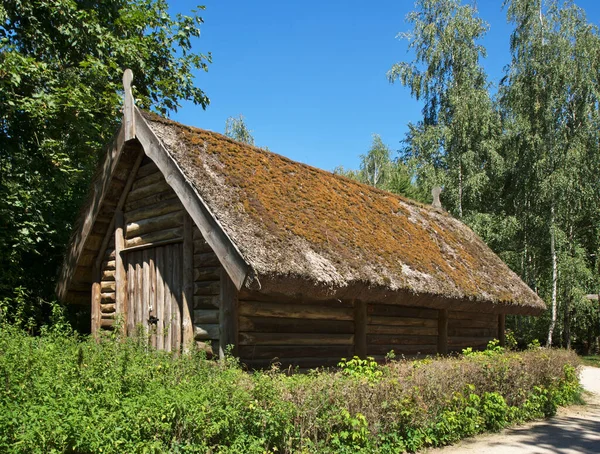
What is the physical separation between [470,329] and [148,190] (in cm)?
813

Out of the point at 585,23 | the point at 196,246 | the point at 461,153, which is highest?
the point at 585,23

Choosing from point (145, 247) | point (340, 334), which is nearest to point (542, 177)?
point (340, 334)

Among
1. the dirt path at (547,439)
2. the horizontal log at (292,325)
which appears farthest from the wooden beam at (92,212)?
the dirt path at (547,439)

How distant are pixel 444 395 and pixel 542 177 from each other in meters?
16.8

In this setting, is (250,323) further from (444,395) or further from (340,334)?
(444,395)

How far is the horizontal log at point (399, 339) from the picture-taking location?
10016 millimetres

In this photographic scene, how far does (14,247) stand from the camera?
10.7 m

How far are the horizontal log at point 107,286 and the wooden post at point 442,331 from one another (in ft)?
21.5

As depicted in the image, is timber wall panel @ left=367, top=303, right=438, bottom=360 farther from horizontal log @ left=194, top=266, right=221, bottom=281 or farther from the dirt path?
horizontal log @ left=194, top=266, right=221, bottom=281

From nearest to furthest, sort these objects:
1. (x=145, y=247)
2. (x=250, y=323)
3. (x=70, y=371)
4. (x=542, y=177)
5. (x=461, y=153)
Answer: (x=70, y=371) < (x=250, y=323) < (x=145, y=247) < (x=542, y=177) < (x=461, y=153)

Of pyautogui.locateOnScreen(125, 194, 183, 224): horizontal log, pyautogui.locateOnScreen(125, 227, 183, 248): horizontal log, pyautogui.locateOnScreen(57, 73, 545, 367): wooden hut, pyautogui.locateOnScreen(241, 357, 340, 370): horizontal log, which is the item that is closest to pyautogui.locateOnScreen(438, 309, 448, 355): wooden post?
pyautogui.locateOnScreen(57, 73, 545, 367): wooden hut

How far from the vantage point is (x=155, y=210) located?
900 cm

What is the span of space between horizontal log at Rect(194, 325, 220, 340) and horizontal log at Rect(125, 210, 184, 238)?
1.67 m

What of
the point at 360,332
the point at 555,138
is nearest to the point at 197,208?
the point at 360,332
